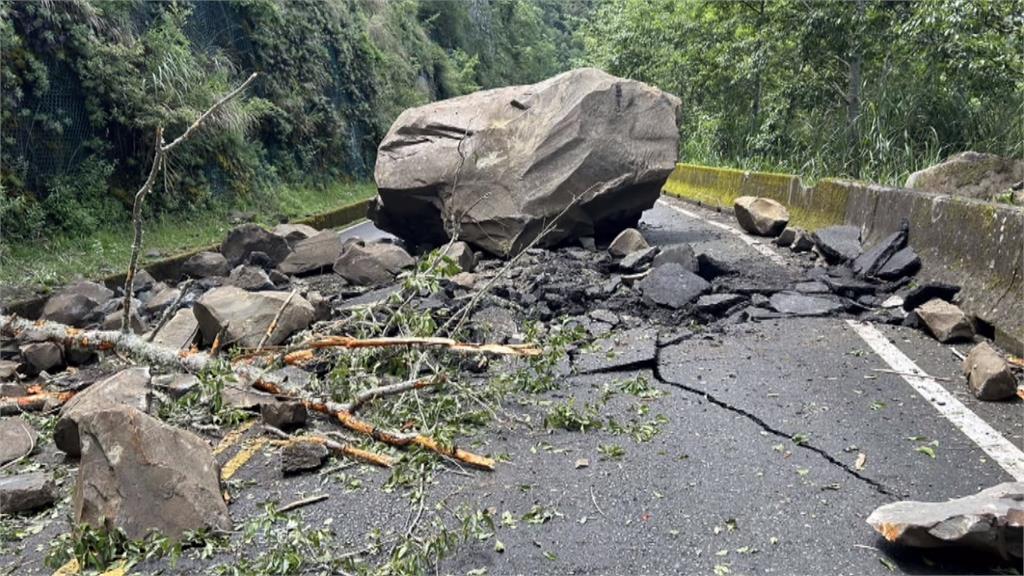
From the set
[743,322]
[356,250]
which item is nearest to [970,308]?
[743,322]

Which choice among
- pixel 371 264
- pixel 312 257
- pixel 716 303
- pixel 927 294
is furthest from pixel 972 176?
pixel 312 257

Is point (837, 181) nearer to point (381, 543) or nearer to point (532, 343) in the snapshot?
point (532, 343)

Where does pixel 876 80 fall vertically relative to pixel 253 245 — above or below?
above

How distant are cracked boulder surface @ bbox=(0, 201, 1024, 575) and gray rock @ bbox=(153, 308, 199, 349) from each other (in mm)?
1883

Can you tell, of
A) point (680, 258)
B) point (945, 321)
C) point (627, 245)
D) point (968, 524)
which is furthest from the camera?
point (627, 245)

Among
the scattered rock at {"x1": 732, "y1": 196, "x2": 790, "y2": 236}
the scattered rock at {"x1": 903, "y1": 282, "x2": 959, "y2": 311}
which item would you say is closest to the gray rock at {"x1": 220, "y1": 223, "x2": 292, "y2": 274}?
the scattered rock at {"x1": 732, "y1": 196, "x2": 790, "y2": 236}

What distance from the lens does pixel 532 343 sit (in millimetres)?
4730

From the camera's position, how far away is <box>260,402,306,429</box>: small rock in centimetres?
386

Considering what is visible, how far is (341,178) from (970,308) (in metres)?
18.6

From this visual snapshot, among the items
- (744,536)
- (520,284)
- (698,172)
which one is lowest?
(698,172)

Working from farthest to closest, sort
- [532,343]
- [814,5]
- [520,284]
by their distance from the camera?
1. [814,5]
2. [520,284]
3. [532,343]

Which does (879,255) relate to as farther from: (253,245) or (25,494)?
(253,245)

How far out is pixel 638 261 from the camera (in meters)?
6.80

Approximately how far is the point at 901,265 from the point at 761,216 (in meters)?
3.44
